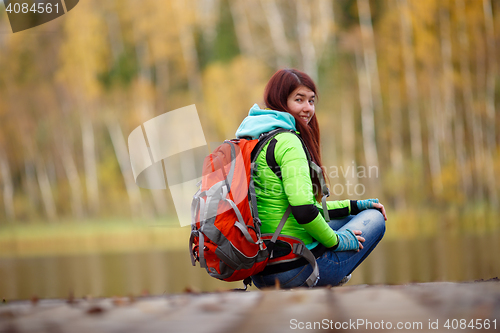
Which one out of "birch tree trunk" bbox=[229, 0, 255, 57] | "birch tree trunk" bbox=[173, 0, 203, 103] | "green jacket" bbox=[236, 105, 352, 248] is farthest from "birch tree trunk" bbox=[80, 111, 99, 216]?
"green jacket" bbox=[236, 105, 352, 248]

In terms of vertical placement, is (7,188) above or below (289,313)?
below

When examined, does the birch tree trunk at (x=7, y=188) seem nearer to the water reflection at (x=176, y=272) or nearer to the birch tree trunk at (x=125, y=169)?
the birch tree trunk at (x=125, y=169)

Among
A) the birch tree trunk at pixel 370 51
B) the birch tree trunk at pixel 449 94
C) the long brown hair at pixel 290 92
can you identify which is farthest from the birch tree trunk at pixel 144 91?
the long brown hair at pixel 290 92

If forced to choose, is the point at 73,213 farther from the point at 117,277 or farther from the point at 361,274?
the point at 361,274

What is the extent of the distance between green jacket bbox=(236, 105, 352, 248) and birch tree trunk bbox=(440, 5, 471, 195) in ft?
38.2

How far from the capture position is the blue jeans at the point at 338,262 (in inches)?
83.7

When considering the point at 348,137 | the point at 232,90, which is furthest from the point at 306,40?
the point at 348,137

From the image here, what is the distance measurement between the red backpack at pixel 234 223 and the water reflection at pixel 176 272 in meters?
2.44

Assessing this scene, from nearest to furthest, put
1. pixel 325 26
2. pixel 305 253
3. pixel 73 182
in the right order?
pixel 305 253, pixel 325 26, pixel 73 182

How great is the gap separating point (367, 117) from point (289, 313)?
1285cm

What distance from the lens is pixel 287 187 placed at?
79.0 inches

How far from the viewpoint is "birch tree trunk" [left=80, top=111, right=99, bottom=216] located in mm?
16297

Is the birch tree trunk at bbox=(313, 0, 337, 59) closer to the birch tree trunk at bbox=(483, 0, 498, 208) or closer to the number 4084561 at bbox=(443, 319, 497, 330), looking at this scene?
the birch tree trunk at bbox=(483, 0, 498, 208)

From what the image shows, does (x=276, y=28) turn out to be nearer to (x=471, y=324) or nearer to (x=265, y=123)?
(x=265, y=123)
